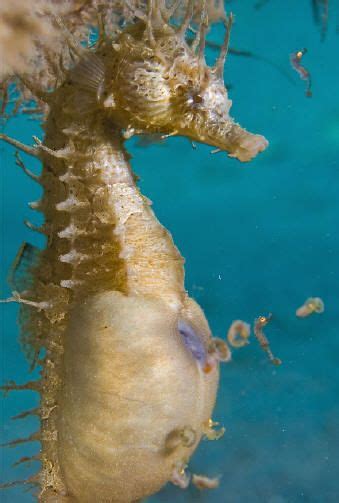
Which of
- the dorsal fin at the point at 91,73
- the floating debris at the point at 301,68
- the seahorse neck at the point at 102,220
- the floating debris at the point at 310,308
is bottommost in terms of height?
the floating debris at the point at 310,308

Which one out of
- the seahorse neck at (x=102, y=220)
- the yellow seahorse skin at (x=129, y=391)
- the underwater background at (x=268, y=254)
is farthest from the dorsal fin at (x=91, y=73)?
the underwater background at (x=268, y=254)

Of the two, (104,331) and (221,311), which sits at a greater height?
(221,311)

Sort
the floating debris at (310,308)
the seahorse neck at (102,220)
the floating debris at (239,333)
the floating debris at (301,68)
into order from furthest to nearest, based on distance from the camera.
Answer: the floating debris at (301,68), the floating debris at (310,308), the seahorse neck at (102,220), the floating debris at (239,333)

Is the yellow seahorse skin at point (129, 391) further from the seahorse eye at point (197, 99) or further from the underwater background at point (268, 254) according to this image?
the underwater background at point (268, 254)

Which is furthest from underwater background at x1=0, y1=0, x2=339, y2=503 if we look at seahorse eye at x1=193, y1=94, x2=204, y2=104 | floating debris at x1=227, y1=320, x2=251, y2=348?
seahorse eye at x1=193, y1=94, x2=204, y2=104

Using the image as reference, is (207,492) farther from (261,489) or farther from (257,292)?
(257,292)

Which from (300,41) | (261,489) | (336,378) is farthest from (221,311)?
(300,41)
